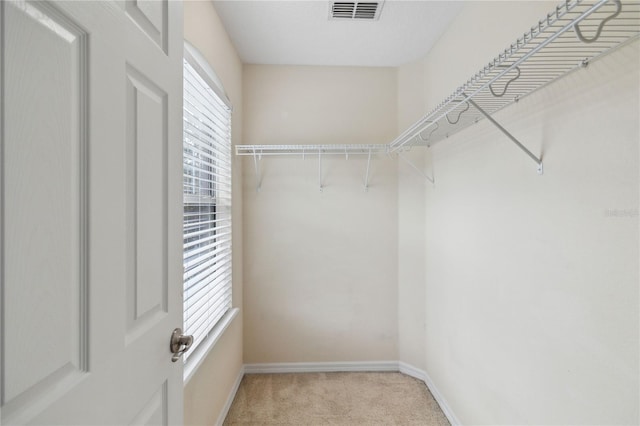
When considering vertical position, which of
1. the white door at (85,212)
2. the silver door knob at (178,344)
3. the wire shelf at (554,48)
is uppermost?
the wire shelf at (554,48)

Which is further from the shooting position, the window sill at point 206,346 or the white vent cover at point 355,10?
the white vent cover at point 355,10

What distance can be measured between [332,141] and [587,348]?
76.0 inches

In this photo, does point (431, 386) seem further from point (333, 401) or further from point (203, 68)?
point (203, 68)

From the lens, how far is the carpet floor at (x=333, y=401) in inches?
73.9

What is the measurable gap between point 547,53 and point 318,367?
92.9 inches

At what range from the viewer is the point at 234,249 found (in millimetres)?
2178

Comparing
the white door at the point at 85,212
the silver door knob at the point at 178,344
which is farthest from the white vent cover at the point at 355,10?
the silver door knob at the point at 178,344

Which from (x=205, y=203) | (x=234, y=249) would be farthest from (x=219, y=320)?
(x=205, y=203)

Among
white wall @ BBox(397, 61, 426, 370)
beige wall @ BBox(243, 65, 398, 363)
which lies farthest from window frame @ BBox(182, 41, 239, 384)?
white wall @ BBox(397, 61, 426, 370)

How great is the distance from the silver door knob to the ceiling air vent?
181 cm

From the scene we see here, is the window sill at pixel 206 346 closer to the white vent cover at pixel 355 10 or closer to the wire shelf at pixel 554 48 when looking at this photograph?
the wire shelf at pixel 554 48

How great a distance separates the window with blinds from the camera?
56.6 inches

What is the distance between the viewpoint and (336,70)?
2434 mm

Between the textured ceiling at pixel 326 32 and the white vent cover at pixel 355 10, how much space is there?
0.12 ft
